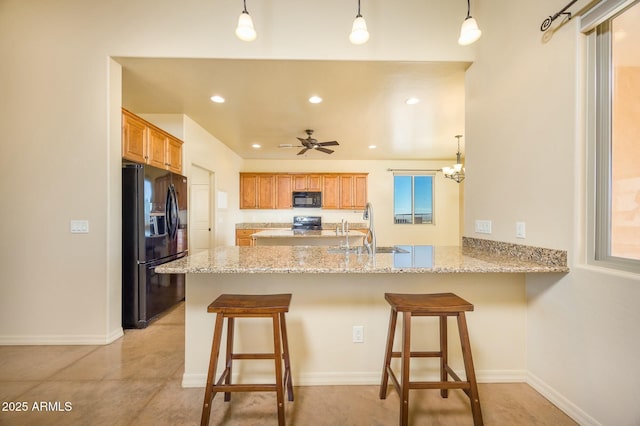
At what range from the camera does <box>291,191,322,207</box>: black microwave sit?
6.52 meters

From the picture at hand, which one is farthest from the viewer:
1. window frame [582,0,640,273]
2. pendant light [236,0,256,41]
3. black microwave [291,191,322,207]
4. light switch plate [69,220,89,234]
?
black microwave [291,191,322,207]

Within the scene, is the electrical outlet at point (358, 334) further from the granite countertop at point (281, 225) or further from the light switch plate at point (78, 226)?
the granite countertop at point (281, 225)

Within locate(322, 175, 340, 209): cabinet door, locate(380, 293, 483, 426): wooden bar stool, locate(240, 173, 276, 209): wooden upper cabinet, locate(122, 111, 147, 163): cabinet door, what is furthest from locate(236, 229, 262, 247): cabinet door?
locate(380, 293, 483, 426): wooden bar stool

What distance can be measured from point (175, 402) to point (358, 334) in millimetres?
1200

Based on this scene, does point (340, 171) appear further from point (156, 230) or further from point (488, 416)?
point (488, 416)

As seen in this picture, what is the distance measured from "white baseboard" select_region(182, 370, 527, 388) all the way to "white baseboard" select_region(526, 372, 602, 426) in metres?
0.08

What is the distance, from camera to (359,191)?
6578 millimetres

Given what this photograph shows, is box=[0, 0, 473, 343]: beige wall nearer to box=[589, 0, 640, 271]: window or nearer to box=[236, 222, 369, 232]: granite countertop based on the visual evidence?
box=[589, 0, 640, 271]: window

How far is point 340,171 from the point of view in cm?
691

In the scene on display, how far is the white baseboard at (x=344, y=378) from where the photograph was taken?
1.83 meters

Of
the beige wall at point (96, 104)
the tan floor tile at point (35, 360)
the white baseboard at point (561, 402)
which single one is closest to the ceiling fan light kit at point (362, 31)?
the beige wall at point (96, 104)

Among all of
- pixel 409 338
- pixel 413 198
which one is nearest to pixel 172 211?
pixel 409 338

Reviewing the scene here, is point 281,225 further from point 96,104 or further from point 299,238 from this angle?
point 96,104

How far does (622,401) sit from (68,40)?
4.50m
